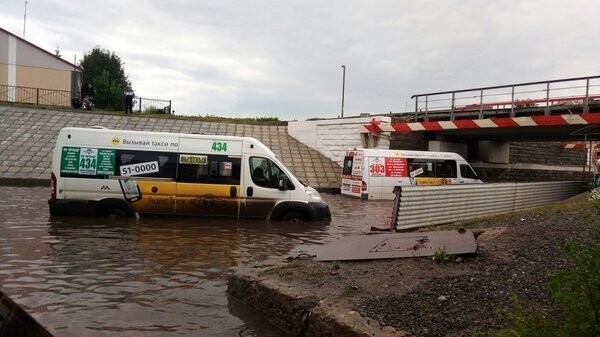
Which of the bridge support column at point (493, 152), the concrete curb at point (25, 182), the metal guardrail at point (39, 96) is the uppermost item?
the metal guardrail at point (39, 96)

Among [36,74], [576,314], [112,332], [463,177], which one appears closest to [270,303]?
[112,332]

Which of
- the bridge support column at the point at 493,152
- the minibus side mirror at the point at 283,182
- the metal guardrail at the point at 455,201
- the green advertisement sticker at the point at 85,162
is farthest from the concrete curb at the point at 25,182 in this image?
the bridge support column at the point at 493,152

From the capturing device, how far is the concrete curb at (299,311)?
3996mm

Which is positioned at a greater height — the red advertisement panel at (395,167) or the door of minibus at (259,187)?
the red advertisement panel at (395,167)

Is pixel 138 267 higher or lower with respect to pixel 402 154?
lower

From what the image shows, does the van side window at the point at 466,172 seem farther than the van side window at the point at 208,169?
Yes

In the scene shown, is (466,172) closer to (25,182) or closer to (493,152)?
(493,152)

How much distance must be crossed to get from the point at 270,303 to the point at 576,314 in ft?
9.66

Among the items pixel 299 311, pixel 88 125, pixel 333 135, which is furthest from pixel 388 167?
pixel 88 125

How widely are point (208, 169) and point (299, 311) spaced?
801 cm

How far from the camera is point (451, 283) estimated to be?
4883 millimetres

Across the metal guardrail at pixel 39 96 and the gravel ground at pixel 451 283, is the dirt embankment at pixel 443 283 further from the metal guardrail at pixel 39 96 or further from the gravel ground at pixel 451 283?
the metal guardrail at pixel 39 96

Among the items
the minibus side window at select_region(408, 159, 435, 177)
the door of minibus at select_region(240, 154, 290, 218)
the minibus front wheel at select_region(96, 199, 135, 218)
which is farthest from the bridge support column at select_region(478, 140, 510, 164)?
the minibus front wheel at select_region(96, 199, 135, 218)

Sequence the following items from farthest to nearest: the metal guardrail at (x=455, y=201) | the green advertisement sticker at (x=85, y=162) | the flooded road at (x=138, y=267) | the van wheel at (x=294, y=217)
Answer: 1. the van wheel at (x=294, y=217)
2. the green advertisement sticker at (x=85, y=162)
3. the metal guardrail at (x=455, y=201)
4. the flooded road at (x=138, y=267)
